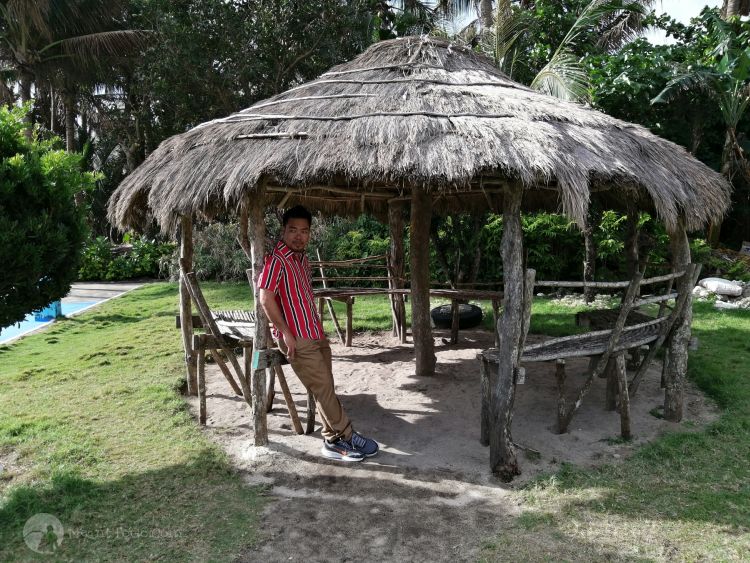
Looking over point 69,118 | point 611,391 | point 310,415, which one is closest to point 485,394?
point 310,415

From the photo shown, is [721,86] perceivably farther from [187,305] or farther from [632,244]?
[187,305]

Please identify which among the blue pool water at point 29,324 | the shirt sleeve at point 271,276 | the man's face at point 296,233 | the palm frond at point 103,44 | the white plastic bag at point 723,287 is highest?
the palm frond at point 103,44

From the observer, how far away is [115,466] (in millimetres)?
4578

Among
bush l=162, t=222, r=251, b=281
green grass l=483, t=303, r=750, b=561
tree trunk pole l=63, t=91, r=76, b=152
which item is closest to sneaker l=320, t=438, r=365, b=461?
green grass l=483, t=303, r=750, b=561

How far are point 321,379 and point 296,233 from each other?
1122 millimetres

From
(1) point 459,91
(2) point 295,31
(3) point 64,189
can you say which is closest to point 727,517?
(1) point 459,91

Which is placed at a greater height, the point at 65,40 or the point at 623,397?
the point at 65,40

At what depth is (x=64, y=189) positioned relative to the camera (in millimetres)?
4367

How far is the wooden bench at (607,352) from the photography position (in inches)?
182

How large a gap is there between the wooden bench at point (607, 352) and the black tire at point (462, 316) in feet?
11.0

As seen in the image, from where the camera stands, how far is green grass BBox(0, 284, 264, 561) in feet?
11.7

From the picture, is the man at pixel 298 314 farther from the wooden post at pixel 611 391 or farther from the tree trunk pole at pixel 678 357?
the tree trunk pole at pixel 678 357

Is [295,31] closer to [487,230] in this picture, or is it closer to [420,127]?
[487,230]

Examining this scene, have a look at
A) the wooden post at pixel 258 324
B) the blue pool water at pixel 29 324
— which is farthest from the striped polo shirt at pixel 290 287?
the blue pool water at pixel 29 324
